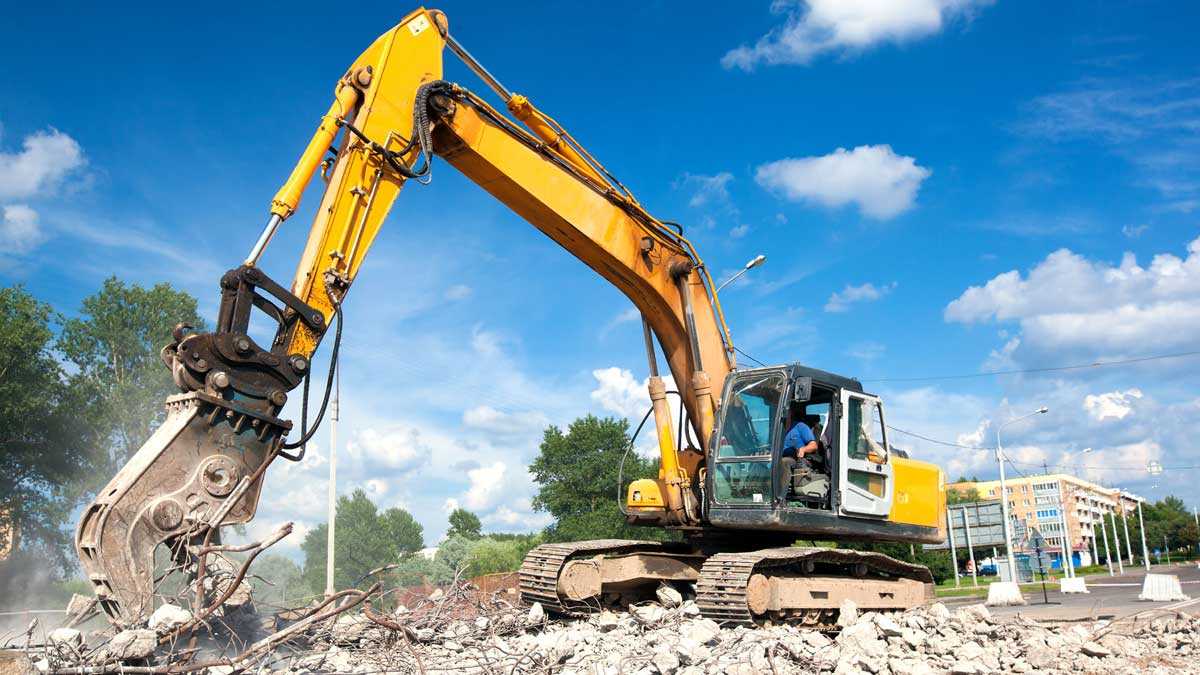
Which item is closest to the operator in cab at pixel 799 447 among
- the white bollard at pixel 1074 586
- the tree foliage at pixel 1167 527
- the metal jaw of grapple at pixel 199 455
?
the metal jaw of grapple at pixel 199 455

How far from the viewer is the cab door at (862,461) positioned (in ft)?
29.8

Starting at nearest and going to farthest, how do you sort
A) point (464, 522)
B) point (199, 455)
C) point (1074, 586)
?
point (199, 455), point (1074, 586), point (464, 522)

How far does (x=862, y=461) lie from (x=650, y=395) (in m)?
2.38

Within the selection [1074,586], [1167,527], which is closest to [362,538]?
[1074,586]

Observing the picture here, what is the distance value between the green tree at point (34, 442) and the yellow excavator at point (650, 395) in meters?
27.2

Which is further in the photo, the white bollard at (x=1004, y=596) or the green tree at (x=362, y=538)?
the green tree at (x=362, y=538)

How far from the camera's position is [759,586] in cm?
828

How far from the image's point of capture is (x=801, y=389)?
888 centimetres

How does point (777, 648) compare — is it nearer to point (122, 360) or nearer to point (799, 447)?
point (799, 447)

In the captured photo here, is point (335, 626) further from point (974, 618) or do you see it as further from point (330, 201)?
Result: point (974, 618)

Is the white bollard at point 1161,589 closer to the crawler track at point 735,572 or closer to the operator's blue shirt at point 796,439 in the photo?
the crawler track at point 735,572

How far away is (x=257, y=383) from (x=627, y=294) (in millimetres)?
4476

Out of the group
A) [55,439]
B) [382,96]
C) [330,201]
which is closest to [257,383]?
[330,201]

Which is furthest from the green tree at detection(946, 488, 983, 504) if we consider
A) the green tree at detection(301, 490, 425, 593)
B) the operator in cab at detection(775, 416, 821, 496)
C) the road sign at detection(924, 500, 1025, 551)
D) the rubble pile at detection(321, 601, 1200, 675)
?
the rubble pile at detection(321, 601, 1200, 675)
